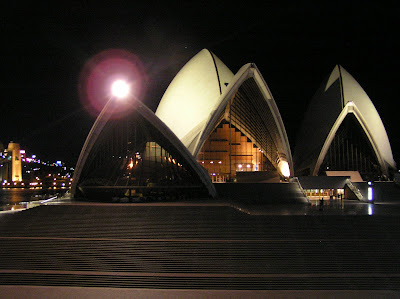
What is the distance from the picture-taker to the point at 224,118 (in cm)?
2714

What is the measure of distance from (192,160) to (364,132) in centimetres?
1393

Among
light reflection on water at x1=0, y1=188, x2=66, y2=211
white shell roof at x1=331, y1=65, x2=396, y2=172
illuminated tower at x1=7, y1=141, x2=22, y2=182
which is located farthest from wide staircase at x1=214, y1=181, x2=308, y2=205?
illuminated tower at x1=7, y1=141, x2=22, y2=182

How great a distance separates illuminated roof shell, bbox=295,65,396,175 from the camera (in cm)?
2588

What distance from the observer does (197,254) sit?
9539 millimetres

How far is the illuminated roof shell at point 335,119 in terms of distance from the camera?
25875 mm

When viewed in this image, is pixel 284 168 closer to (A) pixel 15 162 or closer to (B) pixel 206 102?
(B) pixel 206 102

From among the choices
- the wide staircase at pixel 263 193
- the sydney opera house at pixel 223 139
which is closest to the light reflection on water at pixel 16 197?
the sydney opera house at pixel 223 139

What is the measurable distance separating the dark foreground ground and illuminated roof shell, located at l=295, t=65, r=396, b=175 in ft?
48.2

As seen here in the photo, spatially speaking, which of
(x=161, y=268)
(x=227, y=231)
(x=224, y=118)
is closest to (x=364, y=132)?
(x=224, y=118)

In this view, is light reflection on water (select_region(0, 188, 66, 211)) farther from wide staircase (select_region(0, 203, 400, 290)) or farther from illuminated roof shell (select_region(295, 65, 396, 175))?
illuminated roof shell (select_region(295, 65, 396, 175))

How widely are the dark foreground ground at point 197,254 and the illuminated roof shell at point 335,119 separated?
14.7 metres

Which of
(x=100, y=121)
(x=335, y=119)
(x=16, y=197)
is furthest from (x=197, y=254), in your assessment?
(x=16, y=197)

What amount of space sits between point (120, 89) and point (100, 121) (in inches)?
74.0

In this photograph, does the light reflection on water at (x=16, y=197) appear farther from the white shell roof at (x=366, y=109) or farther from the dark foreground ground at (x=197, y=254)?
the white shell roof at (x=366, y=109)
